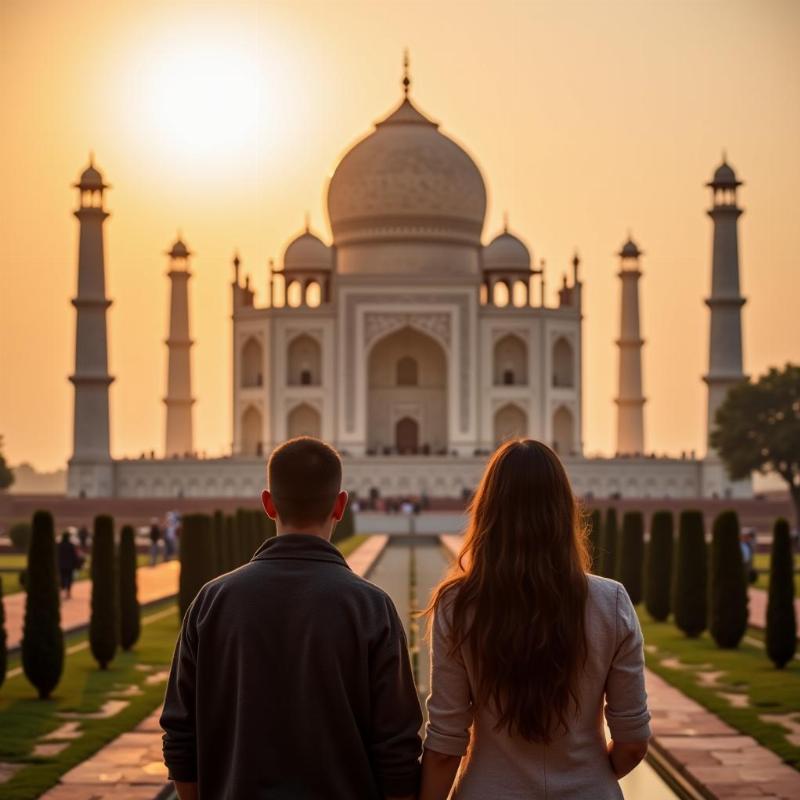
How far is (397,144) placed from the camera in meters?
42.9

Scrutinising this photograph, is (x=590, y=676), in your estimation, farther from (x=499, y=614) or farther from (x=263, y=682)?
(x=263, y=682)

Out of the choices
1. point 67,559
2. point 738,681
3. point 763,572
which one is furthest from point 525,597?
point 763,572

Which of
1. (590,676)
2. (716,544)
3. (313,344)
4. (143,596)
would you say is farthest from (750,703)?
(313,344)

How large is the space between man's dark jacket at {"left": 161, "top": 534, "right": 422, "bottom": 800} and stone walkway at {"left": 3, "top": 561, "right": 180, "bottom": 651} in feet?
25.8

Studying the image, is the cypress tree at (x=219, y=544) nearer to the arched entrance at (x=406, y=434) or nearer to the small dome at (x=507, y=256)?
the arched entrance at (x=406, y=434)

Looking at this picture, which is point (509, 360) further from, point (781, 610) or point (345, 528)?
point (781, 610)

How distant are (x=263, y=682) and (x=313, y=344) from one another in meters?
40.2

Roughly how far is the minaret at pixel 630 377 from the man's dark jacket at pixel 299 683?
129ft

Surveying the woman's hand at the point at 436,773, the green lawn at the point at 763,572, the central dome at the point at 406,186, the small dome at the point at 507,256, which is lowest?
the green lawn at the point at 763,572

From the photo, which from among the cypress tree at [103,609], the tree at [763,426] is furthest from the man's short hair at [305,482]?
the tree at [763,426]

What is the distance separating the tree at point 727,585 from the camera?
1170cm

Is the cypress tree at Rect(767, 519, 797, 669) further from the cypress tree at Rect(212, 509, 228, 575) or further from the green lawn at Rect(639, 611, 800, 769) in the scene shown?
the cypress tree at Rect(212, 509, 228, 575)

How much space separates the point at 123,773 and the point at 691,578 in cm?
712

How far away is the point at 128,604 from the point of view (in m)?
12.1
